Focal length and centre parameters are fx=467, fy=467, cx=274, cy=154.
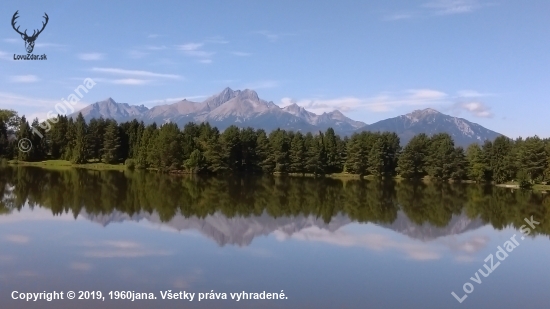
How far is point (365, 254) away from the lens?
19.1 m

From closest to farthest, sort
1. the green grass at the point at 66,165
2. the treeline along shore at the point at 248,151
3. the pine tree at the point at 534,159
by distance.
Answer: the pine tree at the point at 534,159 → the treeline along shore at the point at 248,151 → the green grass at the point at 66,165

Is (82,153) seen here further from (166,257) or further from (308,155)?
(166,257)

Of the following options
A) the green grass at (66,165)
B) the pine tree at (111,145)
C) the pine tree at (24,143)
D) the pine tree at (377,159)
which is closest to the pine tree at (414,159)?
the pine tree at (377,159)

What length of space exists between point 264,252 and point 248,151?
5677 cm

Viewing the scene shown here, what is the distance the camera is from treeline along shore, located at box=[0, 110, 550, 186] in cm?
6762

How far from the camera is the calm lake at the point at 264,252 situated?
13.7 meters

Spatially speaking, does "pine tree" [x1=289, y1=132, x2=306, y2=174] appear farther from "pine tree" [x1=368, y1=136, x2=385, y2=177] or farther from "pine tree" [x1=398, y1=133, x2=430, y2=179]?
"pine tree" [x1=398, y1=133, x2=430, y2=179]

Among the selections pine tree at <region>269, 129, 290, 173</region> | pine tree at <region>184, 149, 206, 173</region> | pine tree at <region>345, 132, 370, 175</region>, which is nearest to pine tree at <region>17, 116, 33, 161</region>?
pine tree at <region>184, 149, 206, 173</region>

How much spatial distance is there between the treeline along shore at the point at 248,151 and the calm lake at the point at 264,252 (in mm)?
33659

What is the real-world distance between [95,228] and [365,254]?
12528 millimetres

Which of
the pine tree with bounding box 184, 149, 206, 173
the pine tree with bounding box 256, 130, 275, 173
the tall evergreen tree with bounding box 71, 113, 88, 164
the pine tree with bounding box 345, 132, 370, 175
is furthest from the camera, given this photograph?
the pine tree with bounding box 345, 132, 370, 175

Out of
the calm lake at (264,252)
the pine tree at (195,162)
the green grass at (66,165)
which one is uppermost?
the pine tree at (195,162)

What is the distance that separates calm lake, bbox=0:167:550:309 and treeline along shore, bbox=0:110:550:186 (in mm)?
33659

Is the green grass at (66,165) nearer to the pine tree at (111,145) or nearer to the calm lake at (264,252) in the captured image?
the pine tree at (111,145)
